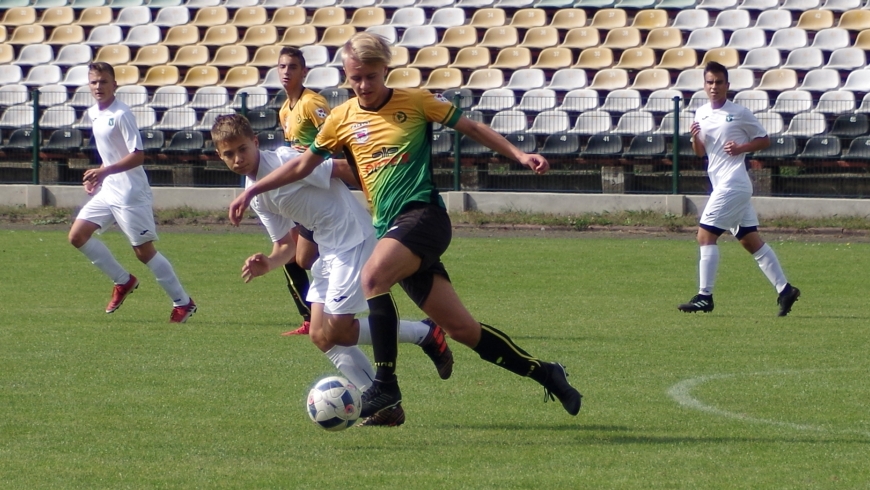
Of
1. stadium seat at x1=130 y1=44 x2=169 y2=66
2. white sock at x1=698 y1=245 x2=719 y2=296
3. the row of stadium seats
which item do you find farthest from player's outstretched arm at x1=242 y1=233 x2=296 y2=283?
stadium seat at x1=130 y1=44 x2=169 y2=66

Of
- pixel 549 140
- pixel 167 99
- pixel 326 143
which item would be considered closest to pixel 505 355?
pixel 326 143

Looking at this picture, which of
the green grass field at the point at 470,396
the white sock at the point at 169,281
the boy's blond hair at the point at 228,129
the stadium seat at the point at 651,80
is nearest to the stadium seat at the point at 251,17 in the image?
the stadium seat at the point at 651,80

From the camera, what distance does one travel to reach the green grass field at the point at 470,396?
512 cm

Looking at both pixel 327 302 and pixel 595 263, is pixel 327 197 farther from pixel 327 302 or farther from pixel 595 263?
pixel 595 263

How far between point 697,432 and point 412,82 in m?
17.6

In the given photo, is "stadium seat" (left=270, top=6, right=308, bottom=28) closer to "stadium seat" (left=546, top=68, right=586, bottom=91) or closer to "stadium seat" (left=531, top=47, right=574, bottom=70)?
"stadium seat" (left=531, top=47, right=574, bottom=70)

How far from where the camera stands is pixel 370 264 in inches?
228

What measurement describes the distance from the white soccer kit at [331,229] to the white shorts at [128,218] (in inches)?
157

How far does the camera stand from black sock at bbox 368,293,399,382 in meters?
5.83

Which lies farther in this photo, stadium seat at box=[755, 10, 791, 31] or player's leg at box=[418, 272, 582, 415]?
stadium seat at box=[755, 10, 791, 31]

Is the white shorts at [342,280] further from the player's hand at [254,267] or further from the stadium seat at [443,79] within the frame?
the stadium seat at [443,79]

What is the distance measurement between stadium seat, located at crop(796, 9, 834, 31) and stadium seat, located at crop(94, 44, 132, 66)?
13330 mm

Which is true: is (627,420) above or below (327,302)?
below

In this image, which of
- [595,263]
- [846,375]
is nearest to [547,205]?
[595,263]
